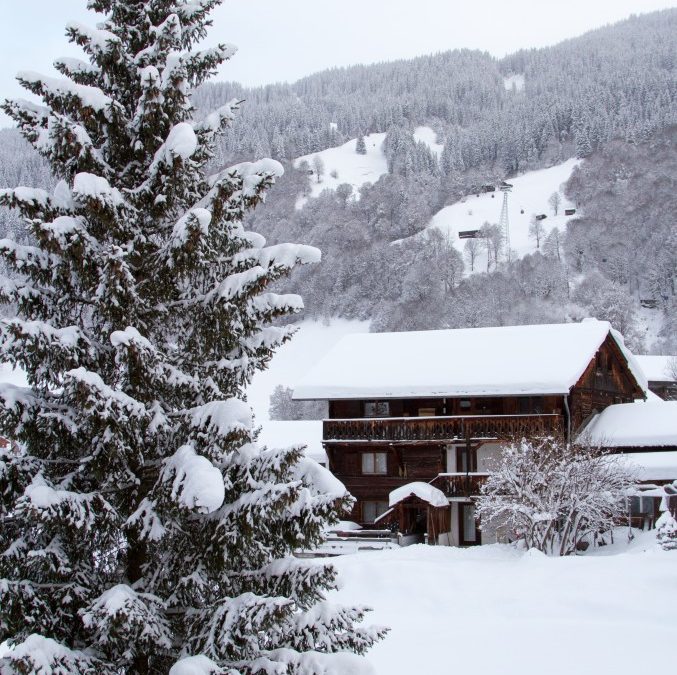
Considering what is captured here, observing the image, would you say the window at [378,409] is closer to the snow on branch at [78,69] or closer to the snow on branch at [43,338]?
the snow on branch at [78,69]

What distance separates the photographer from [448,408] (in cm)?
4100

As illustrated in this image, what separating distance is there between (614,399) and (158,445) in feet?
128

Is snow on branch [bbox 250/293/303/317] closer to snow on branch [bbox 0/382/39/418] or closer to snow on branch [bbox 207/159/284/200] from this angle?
snow on branch [bbox 207/159/284/200]

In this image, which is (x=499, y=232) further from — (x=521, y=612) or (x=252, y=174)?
(x=252, y=174)

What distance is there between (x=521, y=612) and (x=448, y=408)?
66.8ft

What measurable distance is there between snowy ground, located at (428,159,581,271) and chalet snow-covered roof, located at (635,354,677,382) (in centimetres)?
5725

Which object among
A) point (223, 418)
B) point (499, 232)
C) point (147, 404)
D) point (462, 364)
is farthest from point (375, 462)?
point (499, 232)

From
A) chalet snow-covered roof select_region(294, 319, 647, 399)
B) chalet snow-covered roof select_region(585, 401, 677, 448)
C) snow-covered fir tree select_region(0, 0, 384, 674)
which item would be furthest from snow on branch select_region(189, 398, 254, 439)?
chalet snow-covered roof select_region(294, 319, 647, 399)

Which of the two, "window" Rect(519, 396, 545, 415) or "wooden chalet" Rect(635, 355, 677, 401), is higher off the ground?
"window" Rect(519, 396, 545, 415)

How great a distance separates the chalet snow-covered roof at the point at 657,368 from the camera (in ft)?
236

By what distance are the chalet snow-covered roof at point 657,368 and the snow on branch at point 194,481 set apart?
6681cm

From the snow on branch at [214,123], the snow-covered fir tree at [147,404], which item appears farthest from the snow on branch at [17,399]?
the snow on branch at [214,123]

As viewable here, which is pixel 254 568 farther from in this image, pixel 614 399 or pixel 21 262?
pixel 614 399

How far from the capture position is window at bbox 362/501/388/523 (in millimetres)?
41844
